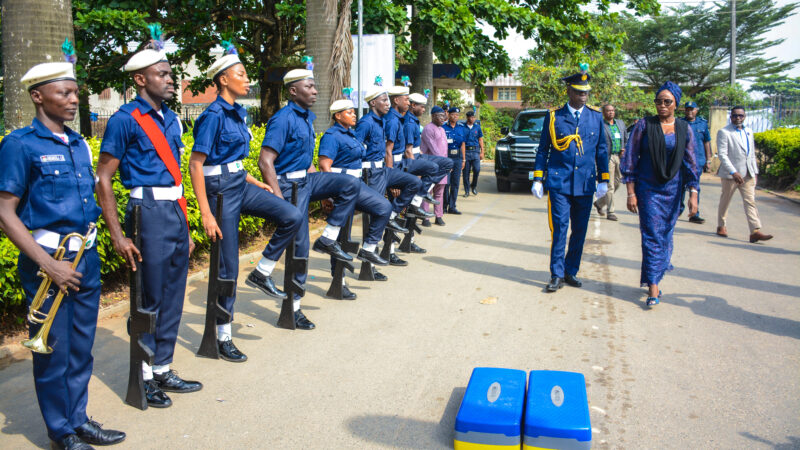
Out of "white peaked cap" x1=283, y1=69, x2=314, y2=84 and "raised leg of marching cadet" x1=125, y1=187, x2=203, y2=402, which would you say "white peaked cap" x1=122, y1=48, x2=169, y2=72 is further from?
"white peaked cap" x1=283, y1=69, x2=314, y2=84

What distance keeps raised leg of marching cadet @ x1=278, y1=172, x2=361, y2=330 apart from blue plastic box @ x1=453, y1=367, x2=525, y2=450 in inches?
98.3

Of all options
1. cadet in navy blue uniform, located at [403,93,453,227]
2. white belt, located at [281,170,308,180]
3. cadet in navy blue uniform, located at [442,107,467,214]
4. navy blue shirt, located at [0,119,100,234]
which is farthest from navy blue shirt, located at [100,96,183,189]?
cadet in navy blue uniform, located at [442,107,467,214]

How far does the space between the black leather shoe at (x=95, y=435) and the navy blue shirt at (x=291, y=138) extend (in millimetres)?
2703

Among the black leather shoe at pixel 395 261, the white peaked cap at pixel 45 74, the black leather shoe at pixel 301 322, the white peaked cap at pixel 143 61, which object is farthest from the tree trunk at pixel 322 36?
the white peaked cap at pixel 45 74

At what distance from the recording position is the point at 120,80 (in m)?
15.8

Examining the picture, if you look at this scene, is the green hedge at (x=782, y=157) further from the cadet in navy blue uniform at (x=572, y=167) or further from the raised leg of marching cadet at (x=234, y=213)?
the raised leg of marching cadet at (x=234, y=213)

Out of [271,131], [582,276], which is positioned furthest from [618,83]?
[271,131]

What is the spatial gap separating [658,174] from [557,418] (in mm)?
4113

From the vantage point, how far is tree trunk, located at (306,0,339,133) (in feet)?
40.4

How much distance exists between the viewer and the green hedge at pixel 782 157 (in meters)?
18.2

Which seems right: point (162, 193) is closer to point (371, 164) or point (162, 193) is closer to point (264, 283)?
point (264, 283)

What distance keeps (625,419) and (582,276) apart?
4.29 metres

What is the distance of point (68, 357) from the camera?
379 centimetres

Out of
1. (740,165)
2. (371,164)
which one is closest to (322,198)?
(371,164)
